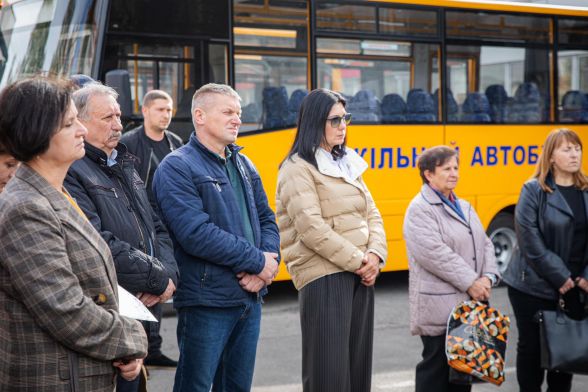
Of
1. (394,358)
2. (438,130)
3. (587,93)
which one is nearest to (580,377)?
(394,358)

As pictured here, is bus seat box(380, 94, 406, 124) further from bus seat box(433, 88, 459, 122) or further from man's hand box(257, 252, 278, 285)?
man's hand box(257, 252, 278, 285)

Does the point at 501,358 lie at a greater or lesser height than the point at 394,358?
greater

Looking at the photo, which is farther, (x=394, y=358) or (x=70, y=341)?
(x=394, y=358)

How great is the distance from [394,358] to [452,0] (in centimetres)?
490

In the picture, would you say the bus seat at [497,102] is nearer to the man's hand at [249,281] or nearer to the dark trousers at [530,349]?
the dark trousers at [530,349]

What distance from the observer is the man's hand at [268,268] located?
14.4 feet

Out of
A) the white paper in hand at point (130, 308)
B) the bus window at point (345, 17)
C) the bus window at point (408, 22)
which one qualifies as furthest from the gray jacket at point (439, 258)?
the bus window at point (408, 22)

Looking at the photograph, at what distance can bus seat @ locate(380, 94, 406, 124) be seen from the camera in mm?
9711

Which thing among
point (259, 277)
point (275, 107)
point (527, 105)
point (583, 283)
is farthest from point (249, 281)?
point (527, 105)

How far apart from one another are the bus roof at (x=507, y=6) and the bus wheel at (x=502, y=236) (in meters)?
2.51

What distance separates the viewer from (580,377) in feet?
21.1

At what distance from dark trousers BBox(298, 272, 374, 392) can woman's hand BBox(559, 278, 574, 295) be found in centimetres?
133

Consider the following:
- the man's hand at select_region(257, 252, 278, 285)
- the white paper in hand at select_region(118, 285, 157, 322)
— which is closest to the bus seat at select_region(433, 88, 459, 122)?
the man's hand at select_region(257, 252, 278, 285)

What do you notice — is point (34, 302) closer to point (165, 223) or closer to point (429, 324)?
point (165, 223)
